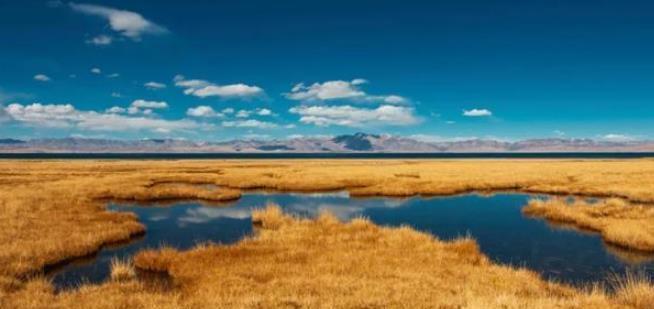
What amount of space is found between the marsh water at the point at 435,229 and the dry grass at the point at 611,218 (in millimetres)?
827

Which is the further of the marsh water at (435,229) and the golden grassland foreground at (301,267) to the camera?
the marsh water at (435,229)

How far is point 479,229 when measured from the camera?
3056cm

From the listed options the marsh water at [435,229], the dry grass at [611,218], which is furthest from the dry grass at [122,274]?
the dry grass at [611,218]

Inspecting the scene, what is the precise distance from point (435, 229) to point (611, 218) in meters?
11.3

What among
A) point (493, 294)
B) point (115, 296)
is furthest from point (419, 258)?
point (115, 296)

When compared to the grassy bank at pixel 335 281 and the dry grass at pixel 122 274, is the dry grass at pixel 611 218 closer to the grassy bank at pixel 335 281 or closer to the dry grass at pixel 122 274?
the grassy bank at pixel 335 281

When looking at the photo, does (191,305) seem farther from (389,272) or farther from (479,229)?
(479,229)

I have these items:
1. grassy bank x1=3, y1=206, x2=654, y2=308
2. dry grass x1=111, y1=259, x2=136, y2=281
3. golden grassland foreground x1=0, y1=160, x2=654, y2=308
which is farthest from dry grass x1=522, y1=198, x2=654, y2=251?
dry grass x1=111, y1=259, x2=136, y2=281

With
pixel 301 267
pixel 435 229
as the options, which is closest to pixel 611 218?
pixel 435 229

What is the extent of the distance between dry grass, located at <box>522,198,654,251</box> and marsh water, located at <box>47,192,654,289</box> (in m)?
0.83

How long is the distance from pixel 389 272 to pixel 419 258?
2.94 m

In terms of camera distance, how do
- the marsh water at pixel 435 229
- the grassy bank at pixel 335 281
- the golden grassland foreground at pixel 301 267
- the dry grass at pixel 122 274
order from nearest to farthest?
the grassy bank at pixel 335 281
the golden grassland foreground at pixel 301 267
the dry grass at pixel 122 274
the marsh water at pixel 435 229

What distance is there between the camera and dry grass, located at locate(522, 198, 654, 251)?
2502 centimetres

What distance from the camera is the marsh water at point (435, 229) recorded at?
21.0 m
